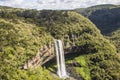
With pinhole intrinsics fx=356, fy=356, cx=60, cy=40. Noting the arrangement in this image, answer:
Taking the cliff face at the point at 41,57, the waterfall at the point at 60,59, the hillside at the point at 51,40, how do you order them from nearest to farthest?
the hillside at the point at 51,40, the cliff face at the point at 41,57, the waterfall at the point at 60,59

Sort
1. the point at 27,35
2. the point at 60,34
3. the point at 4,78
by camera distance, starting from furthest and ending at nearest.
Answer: the point at 60,34
the point at 27,35
the point at 4,78

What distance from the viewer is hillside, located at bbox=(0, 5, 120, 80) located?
127500 mm

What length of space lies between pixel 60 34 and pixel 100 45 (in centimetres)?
2537

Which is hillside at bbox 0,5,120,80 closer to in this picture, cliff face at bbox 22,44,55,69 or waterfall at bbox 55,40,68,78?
cliff face at bbox 22,44,55,69

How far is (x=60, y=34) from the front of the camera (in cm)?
16425

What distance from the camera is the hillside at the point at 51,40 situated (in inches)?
5020

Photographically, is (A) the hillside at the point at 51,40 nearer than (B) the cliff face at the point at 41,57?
Yes

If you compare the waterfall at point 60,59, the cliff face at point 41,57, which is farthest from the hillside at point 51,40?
the waterfall at point 60,59

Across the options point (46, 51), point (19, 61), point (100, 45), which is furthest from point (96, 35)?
point (19, 61)

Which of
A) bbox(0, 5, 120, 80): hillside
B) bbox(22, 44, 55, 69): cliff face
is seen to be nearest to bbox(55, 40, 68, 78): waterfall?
bbox(0, 5, 120, 80): hillside

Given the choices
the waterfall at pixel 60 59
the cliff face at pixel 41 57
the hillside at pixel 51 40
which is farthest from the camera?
the waterfall at pixel 60 59

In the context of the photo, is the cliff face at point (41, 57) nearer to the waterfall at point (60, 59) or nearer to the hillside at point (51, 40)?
the hillside at point (51, 40)

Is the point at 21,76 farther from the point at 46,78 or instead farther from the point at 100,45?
the point at 100,45

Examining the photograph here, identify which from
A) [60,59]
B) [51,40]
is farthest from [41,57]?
[60,59]
